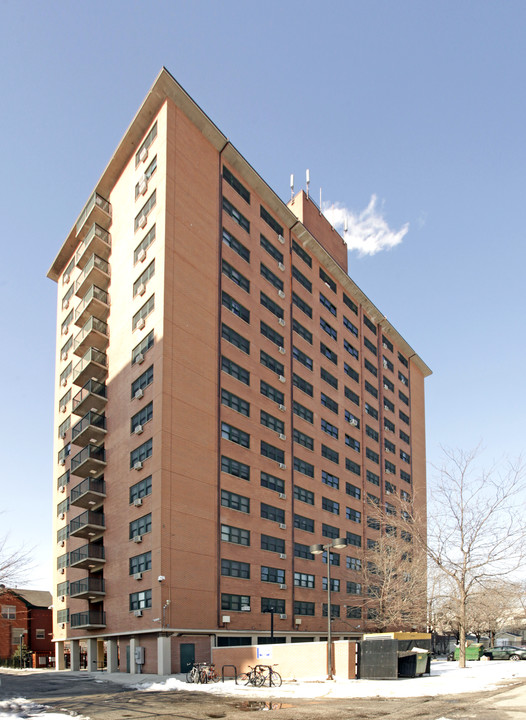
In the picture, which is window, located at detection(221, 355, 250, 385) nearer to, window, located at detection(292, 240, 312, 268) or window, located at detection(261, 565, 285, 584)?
window, located at detection(261, 565, 285, 584)

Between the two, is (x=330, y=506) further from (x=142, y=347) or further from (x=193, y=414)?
(x=142, y=347)

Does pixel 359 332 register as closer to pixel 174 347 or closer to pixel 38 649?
pixel 174 347

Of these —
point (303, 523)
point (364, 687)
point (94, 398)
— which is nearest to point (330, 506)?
point (303, 523)

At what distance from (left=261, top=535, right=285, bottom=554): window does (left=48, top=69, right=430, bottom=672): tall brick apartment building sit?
0.20 metres

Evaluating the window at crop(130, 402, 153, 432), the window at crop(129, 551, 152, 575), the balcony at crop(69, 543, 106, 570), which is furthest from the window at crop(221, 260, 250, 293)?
Result: the balcony at crop(69, 543, 106, 570)

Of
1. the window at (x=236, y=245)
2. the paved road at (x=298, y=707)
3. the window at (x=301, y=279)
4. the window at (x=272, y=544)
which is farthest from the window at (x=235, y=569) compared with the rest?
the window at (x=301, y=279)

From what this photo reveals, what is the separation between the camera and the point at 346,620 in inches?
2189

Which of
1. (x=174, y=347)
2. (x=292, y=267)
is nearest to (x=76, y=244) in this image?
(x=292, y=267)

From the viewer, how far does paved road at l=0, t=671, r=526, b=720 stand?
635 inches

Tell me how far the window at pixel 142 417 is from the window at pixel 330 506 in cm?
2070

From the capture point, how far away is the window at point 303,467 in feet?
171

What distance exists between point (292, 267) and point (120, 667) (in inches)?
1379

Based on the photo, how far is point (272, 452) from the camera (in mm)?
48625

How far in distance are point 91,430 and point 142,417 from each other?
684 centimetres
